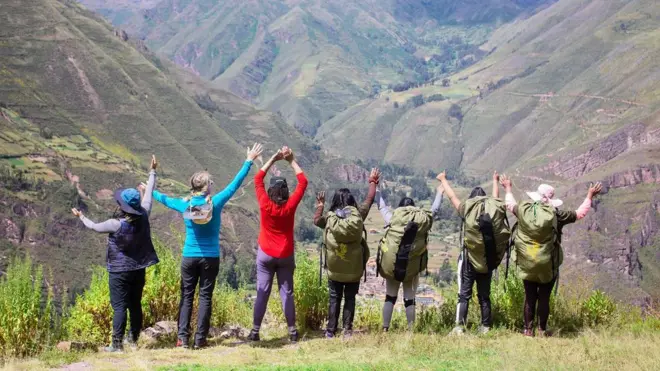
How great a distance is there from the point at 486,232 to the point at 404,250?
1444 millimetres

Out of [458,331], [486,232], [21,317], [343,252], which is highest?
[486,232]

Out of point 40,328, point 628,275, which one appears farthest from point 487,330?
point 628,275

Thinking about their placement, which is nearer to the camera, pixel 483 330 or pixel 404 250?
pixel 404 250

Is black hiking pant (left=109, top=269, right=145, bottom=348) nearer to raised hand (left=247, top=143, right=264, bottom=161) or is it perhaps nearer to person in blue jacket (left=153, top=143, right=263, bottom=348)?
person in blue jacket (left=153, top=143, right=263, bottom=348)

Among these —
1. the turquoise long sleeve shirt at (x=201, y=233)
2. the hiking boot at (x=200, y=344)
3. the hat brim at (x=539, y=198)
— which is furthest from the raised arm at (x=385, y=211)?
the hiking boot at (x=200, y=344)

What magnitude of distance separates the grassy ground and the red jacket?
169cm

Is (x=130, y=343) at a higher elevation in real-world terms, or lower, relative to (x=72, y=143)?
lower

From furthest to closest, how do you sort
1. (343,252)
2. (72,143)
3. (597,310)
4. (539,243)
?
(72,143)
(597,310)
(343,252)
(539,243)

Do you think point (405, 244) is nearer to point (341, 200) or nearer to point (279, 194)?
point (341, 200)

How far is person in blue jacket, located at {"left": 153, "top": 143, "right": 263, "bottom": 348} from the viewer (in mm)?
11039

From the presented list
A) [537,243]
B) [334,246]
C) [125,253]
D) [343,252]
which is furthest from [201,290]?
[537,243]

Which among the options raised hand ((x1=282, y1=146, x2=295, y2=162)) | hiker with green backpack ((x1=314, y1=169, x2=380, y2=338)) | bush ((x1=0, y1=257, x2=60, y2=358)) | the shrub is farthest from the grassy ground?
raised hand ((x1=282, y1=146, x2=295, y2=162))

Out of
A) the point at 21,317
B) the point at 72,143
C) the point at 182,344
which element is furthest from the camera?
the point at 72,143

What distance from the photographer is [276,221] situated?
11.6 meters
